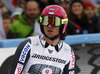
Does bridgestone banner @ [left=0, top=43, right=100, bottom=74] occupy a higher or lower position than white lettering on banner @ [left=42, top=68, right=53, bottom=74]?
lower

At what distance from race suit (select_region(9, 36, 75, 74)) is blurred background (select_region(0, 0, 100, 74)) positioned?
0.80 m

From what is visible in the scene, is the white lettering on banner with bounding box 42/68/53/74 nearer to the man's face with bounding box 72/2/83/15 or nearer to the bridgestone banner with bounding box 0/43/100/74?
the bridgestone banner with bounding box 0/43/100/74

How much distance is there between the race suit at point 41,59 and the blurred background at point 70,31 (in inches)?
31.4

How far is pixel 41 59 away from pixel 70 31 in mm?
1605

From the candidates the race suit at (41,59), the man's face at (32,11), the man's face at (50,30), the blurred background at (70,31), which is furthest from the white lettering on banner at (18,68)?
the man's face at (32,11)

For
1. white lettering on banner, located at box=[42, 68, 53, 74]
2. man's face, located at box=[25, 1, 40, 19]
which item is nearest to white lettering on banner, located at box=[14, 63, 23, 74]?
white lettering on banner, located at box=[42, 68, 53, 74]

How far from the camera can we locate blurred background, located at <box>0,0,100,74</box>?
10.8ft

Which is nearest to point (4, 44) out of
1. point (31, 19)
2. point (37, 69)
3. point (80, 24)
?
point (31, 19)

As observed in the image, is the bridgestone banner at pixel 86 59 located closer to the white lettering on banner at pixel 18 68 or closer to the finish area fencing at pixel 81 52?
the finish area fencing at pixel 81 52

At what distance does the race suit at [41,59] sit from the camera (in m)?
2.25

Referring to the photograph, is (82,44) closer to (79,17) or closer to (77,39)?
(77,39)

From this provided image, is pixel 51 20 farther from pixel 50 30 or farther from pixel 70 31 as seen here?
pixel 70 31

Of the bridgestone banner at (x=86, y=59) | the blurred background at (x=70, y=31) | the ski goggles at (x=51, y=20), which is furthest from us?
the blurred background at (x=70, y=31)

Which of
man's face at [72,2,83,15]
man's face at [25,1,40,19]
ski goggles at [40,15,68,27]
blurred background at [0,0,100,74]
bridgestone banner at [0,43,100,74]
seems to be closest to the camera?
ski goggles at [40,15,68,27]
